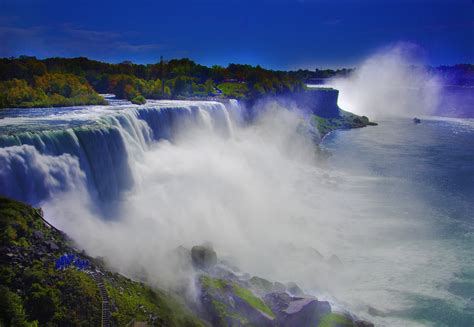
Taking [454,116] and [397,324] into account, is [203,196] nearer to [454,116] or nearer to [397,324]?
[397,324]

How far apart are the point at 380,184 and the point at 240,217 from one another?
39.4 feet

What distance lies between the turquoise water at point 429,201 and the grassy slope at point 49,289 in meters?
6.94

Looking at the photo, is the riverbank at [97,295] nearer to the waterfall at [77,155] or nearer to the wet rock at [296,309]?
the wet rock at [296,309]

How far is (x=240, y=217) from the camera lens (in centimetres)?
1891

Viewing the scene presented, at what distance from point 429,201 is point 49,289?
20.7m

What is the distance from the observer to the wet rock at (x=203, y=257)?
487 inches

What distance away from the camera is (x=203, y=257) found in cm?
1256

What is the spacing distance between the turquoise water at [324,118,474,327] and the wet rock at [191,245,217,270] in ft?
16.4

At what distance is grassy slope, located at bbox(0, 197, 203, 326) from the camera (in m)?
7.33

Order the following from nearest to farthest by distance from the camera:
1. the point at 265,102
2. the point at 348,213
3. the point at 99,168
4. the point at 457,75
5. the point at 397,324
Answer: the point at 397,324 → the point at 99,168 → the point at 348,213 → the point at 265,102 → the point at 457,75

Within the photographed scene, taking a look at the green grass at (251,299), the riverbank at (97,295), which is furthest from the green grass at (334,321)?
the green grass at (251,299)

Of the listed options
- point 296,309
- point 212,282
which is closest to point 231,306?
point 212,282

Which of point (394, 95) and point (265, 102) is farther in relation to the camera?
point (394, 95)

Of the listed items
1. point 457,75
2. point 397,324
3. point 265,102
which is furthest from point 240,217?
point 457,75
